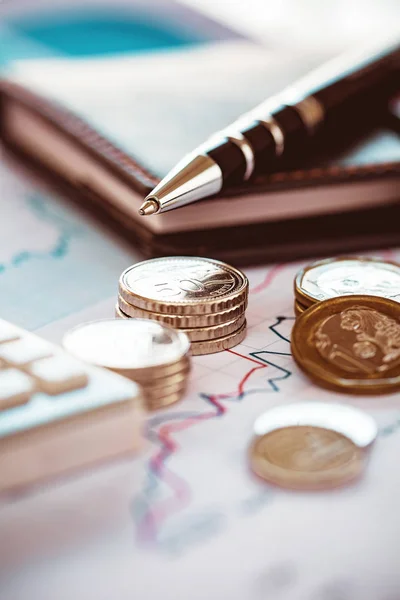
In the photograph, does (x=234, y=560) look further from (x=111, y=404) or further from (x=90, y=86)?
(x=90, y=86)

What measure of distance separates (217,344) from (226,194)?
0.71 ft

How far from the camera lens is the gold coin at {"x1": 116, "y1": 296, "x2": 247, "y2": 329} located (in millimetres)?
734

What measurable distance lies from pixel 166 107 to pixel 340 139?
0.24 m

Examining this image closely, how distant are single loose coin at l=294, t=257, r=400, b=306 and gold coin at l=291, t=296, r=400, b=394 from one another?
0.11ft

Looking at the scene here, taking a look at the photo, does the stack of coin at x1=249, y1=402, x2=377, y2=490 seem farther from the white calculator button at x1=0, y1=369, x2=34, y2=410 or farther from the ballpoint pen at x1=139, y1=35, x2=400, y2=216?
the ballpoint pen at x1=139, y1=35, x2=400, y2=216

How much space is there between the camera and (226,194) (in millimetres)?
918

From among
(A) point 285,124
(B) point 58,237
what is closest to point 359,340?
(A) point 285,124

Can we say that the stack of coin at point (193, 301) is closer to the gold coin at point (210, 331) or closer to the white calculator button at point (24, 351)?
the gold coin at point (210, 331)

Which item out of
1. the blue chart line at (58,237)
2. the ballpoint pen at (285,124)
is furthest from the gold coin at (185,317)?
the blue chart line at (58,237)

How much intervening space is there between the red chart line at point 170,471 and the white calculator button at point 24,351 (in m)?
0.10

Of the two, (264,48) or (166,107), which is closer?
(166,107)

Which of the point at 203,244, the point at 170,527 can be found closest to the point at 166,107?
the point at 203,244

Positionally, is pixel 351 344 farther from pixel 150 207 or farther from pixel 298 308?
pixel 150 207

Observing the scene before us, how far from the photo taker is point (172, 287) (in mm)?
773
